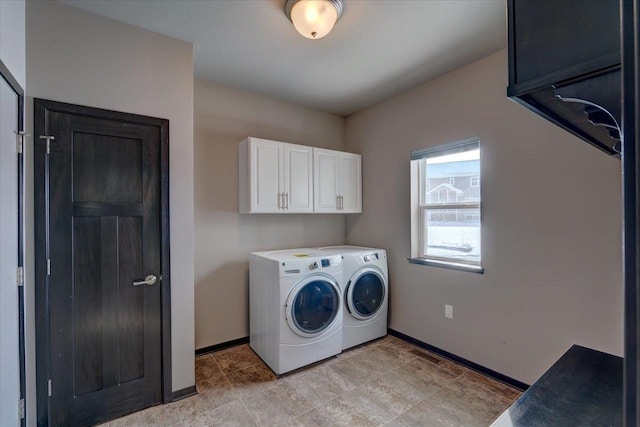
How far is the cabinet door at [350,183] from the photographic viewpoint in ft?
11.5

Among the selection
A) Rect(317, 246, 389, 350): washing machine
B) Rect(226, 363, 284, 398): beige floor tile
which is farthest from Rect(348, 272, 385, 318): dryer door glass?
Rect(226, 363, 284, 398): beige floor tile

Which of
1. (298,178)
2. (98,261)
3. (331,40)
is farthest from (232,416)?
(331,40)

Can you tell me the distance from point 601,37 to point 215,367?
10.1 feet

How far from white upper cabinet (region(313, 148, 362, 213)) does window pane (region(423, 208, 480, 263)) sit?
89 centimetres

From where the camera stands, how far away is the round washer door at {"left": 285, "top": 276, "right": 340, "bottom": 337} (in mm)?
2539

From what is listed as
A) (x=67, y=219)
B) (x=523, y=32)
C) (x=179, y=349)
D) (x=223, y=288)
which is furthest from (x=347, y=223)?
(x=523, y=32)

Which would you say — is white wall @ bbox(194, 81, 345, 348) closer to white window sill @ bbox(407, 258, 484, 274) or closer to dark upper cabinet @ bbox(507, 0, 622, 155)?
white window sill @ bbox(407, 258, 484, 274)

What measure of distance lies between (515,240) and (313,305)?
1729 millimetres

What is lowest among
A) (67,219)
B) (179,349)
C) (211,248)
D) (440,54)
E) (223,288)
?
(179,349)

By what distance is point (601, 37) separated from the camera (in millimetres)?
500

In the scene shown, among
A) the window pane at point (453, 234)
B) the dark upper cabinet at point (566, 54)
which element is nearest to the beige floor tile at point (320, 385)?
the window pane at point (453, 234)

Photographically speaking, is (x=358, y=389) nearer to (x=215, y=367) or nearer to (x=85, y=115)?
(x=215, y=367)

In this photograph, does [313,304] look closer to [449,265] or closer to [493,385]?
[449,265]

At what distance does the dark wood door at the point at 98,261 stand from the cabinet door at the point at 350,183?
1.96m
